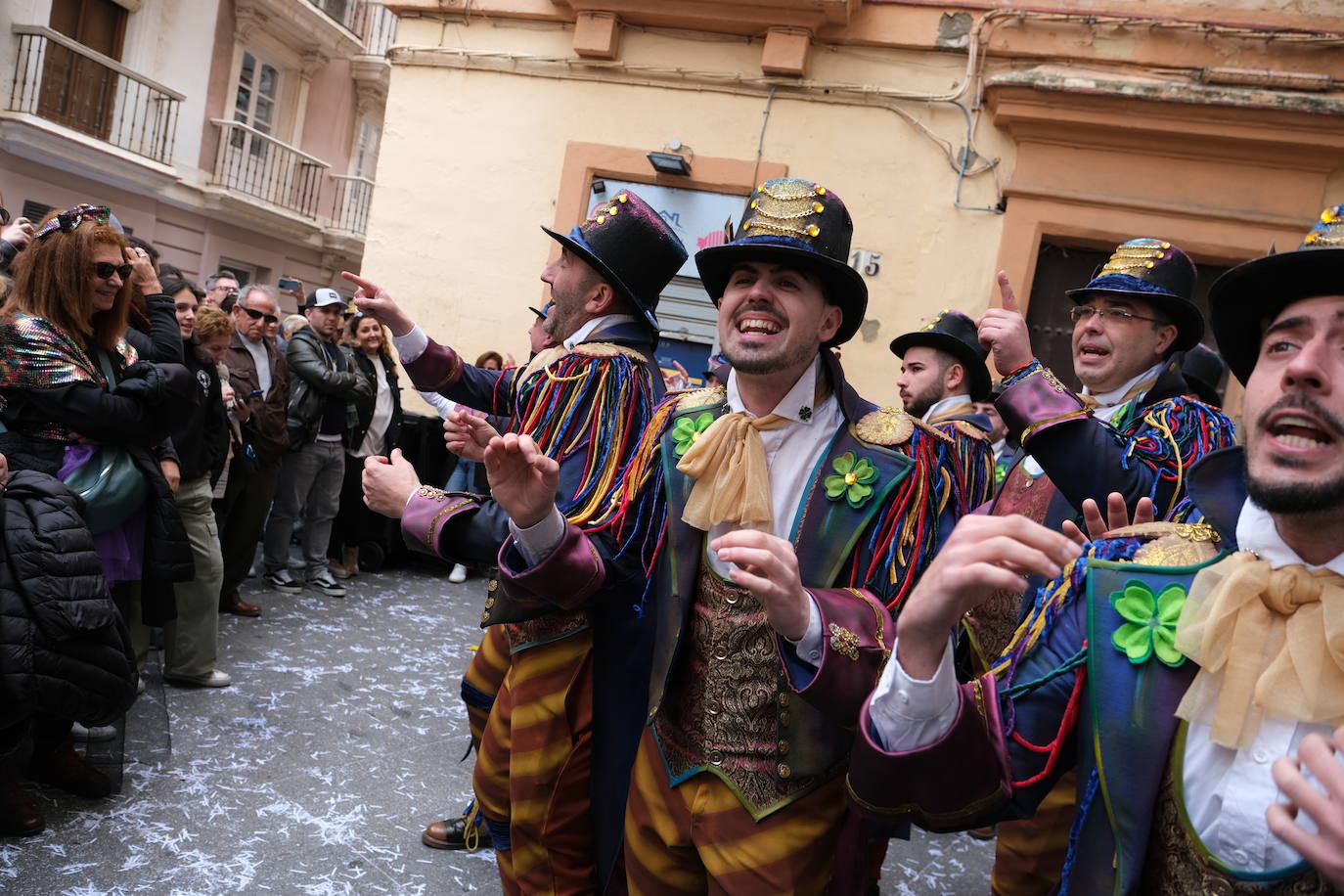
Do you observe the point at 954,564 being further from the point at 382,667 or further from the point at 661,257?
the point at 382,667

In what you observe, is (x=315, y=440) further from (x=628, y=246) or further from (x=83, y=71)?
(x=83, y=71)

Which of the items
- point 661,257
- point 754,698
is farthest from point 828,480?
point 661,257

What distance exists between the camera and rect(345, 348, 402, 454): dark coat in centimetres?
740

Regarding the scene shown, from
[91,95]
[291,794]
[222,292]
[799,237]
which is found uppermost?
[91,95]

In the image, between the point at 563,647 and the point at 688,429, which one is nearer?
the point at 688,429

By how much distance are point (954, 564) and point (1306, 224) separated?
23.3 ft

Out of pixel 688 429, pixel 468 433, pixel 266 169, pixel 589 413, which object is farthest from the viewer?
pixel 266 169

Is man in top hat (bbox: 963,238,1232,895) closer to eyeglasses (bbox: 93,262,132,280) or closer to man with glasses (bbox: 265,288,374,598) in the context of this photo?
eyeglasses (bbox: 93,262,132,280)

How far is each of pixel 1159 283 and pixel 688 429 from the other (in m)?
1.74

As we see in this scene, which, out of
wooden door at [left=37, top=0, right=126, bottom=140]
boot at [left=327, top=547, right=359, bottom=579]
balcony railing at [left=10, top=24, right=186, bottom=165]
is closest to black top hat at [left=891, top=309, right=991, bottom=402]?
boot at [left=327, top=547, right=359, bottom=579]

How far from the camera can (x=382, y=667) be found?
18.7ft

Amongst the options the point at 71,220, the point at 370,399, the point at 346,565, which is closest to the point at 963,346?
the point at 71,220

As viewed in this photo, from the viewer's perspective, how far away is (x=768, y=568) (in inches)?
69.1

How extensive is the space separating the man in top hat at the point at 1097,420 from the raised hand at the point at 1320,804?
1095 millimetres
